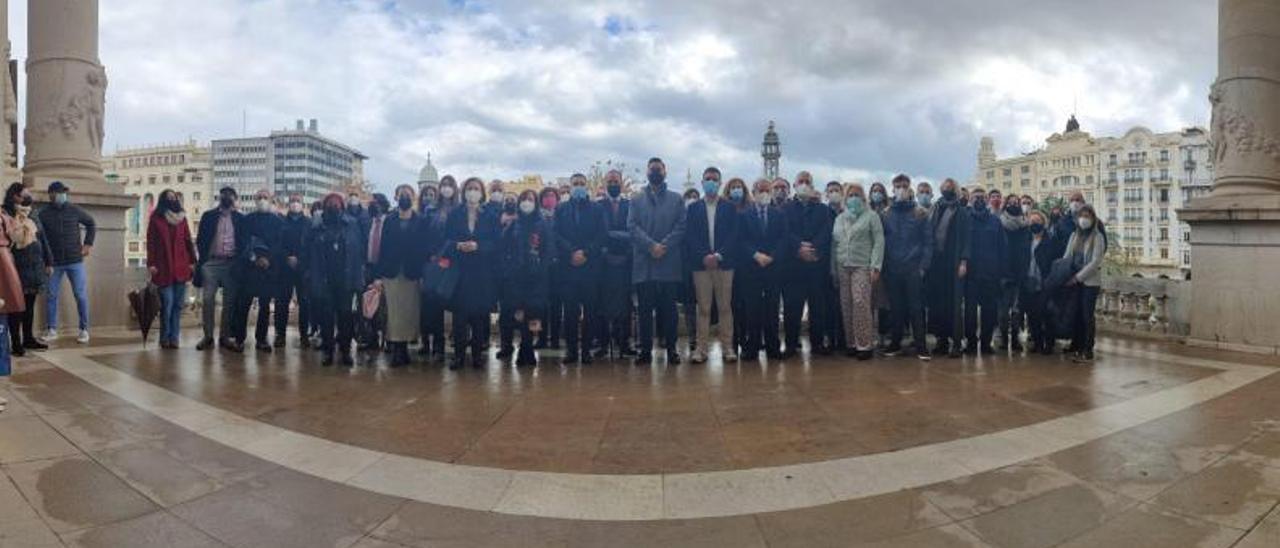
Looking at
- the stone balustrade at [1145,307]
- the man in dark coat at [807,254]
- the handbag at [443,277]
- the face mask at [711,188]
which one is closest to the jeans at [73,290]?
the handbag at [443,277]

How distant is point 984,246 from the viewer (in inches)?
336

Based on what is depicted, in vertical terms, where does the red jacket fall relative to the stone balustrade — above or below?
above

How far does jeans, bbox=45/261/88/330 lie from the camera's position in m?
8.69

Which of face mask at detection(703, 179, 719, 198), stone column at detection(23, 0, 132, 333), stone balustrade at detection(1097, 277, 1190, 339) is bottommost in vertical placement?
stone balustrade at detection(1097, 277, 1190, 339)

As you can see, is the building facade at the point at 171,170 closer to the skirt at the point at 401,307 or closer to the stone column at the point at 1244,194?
the skirt at the point at 401,307

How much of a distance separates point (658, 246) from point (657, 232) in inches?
9.6

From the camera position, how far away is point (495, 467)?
4.39 metres

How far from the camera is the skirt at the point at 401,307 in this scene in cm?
799

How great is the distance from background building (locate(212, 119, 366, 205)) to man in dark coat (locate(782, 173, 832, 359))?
137017mm

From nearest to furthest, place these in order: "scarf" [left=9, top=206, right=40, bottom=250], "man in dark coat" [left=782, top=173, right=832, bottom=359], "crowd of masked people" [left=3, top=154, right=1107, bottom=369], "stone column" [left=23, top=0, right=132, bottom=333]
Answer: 1. "scarf" [left=9, top=206, right=40, bottom=250]
2. "crowd of masked people" [left=3, top=154, right=1107, bottom=369]
3. "man in dark coat" [left=782, top=173, right=832, bottom=359]
4. "stone column" [left=23, top=0, right=132, bottom=333]

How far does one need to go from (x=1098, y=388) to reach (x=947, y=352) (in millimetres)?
2114

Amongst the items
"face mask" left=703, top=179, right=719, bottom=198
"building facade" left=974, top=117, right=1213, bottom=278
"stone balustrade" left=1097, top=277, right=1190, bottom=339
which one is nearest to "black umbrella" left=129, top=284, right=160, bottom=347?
"face mask" left=703, top=179, right=719, bottom=198

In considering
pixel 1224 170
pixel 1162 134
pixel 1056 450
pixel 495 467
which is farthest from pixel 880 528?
pixel 1162 134

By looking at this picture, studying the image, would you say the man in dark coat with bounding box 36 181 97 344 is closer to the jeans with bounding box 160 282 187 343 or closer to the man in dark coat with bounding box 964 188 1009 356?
the jeans with bounding box 160 282 187 343
